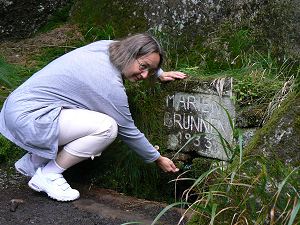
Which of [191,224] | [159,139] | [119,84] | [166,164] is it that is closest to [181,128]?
[159,139]

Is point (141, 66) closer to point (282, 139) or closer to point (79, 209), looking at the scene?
point (79, 209)

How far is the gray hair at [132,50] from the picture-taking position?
14.3 feet

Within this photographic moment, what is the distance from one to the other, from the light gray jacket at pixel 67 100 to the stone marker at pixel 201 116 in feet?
2.05

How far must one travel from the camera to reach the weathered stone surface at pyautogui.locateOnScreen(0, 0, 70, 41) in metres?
6.51

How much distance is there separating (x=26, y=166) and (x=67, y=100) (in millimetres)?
633

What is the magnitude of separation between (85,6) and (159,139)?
5.79ft

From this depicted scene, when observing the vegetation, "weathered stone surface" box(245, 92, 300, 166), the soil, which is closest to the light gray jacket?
the soil

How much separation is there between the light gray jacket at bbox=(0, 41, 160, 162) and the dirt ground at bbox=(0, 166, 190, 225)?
0.33 meters

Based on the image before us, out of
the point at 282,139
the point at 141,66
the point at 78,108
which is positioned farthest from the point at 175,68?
the point at 282,139

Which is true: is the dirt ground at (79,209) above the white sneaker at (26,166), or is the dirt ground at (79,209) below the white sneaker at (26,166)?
below

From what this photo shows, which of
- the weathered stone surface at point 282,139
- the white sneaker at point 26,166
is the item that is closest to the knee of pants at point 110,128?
the white sneaker at point 26,166

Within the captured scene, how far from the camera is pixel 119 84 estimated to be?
14.1 ft

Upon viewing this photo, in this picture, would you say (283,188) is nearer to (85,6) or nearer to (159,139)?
(159,139)

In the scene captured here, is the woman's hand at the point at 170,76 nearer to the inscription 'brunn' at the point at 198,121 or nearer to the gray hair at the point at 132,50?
the inscription 'brunn' at the point at 198,121
